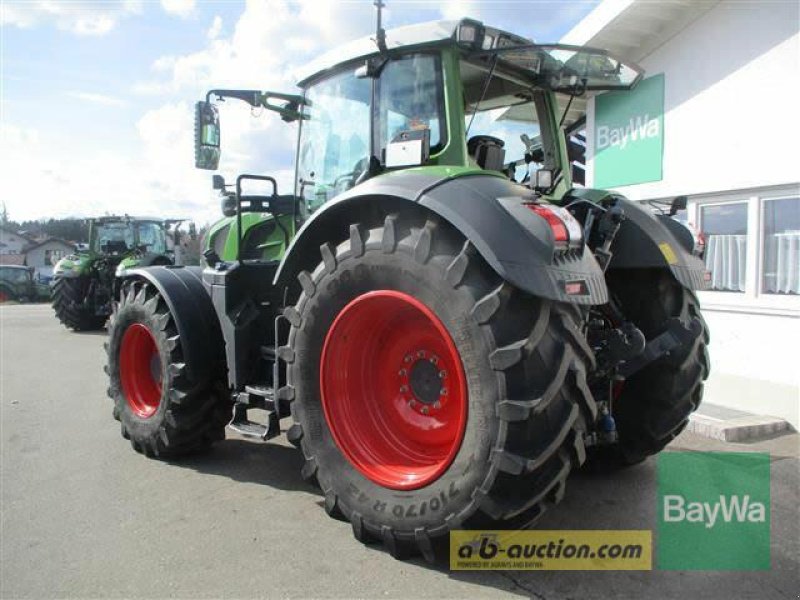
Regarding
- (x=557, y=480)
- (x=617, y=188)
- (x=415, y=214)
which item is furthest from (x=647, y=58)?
(x=557, y=480)

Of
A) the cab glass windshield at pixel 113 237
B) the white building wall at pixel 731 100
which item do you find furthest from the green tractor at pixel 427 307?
the cab glass windshield at pixel 113 237

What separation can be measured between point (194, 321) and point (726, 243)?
5.87m

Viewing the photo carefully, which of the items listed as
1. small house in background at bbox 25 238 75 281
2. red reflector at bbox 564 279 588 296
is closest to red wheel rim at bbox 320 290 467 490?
red reflector at bbox 564 279 588 296

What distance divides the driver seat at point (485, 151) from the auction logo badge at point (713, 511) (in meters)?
2.21

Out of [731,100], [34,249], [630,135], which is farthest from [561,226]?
[34,249]

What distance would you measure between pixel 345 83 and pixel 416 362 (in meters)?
1.80

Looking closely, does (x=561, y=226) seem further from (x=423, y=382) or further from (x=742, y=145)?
(x=742, y=145)

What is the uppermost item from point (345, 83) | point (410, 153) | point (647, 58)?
point (647, 58)

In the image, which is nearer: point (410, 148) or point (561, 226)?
point (561, 226)

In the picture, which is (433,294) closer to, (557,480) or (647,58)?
(557,480)

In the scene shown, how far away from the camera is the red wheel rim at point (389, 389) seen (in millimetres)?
3164

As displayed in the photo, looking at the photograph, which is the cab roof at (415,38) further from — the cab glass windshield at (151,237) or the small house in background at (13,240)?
the small house in background at (13,240)

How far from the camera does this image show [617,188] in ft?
28.5

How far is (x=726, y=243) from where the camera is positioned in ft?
23.9
